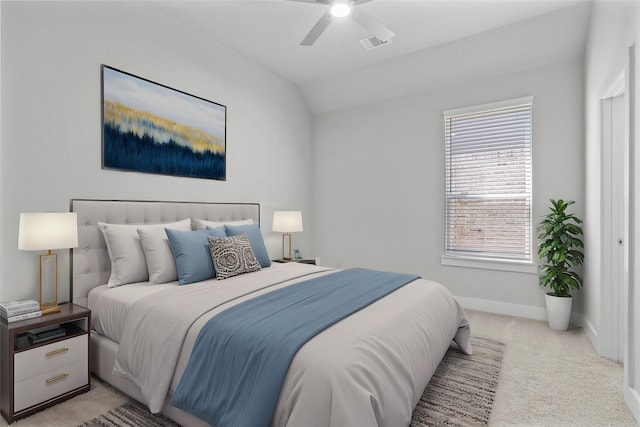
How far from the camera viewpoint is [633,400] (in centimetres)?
192

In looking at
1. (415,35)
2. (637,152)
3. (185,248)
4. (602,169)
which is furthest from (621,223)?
(185,248)

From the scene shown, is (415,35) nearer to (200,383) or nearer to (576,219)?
(576,219)

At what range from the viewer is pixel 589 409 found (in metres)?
1.98

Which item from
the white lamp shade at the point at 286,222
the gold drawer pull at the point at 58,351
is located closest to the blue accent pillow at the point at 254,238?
the white lamp shade at the point at 286,222

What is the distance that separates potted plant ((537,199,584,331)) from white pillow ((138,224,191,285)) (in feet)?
11.0

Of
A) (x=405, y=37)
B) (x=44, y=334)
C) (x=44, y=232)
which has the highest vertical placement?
(x=405, y=37)

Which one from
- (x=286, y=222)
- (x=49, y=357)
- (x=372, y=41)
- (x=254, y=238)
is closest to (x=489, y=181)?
(x=372, y=41)

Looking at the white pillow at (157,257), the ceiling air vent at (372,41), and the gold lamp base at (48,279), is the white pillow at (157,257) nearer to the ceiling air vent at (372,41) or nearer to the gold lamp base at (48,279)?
the gold lamp base at (48,279)

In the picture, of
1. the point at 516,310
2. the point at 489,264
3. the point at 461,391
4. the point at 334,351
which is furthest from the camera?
the point at 489,264

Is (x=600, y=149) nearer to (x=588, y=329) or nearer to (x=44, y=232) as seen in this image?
(x=588, y=329)

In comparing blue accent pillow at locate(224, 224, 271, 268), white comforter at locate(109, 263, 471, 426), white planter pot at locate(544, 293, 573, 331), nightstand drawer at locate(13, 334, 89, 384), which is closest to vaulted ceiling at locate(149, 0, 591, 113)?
blue accent pillow at locate(224, 224, 271, 268)

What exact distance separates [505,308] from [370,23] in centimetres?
322

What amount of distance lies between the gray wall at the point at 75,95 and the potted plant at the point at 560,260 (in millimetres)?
3267

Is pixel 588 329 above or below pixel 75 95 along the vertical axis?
below
